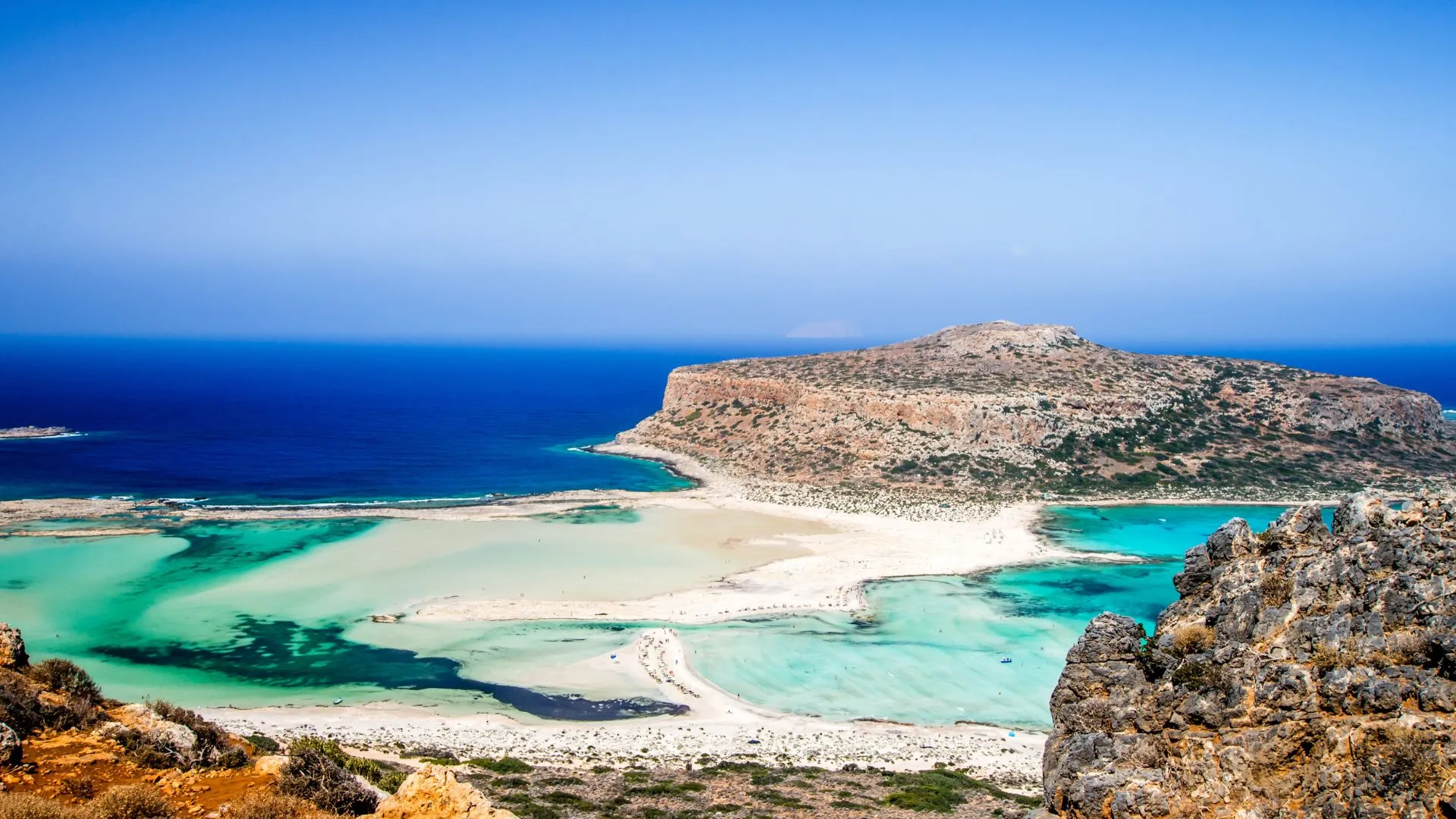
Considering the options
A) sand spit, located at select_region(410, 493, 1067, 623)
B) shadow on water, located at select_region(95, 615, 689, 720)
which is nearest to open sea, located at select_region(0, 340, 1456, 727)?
shadow on water, located at select_region(95, 615, 689, 720)

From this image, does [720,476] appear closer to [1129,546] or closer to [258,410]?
[1129,546]

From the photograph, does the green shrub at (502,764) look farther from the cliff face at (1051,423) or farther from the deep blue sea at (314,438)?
the cliff face at (1051,423)

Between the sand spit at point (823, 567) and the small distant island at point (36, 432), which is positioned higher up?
the small distant island at point (36, 432)

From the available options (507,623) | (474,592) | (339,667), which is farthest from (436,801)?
(474,592)

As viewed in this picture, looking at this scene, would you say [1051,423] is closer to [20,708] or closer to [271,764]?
[271,764]

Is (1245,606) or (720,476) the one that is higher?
(1245,606)

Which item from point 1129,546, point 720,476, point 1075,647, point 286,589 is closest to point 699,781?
point 1075,647

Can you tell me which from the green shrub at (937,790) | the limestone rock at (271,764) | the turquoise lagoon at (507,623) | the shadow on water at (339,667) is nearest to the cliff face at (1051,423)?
the turquoise lagoon at (507,623)
